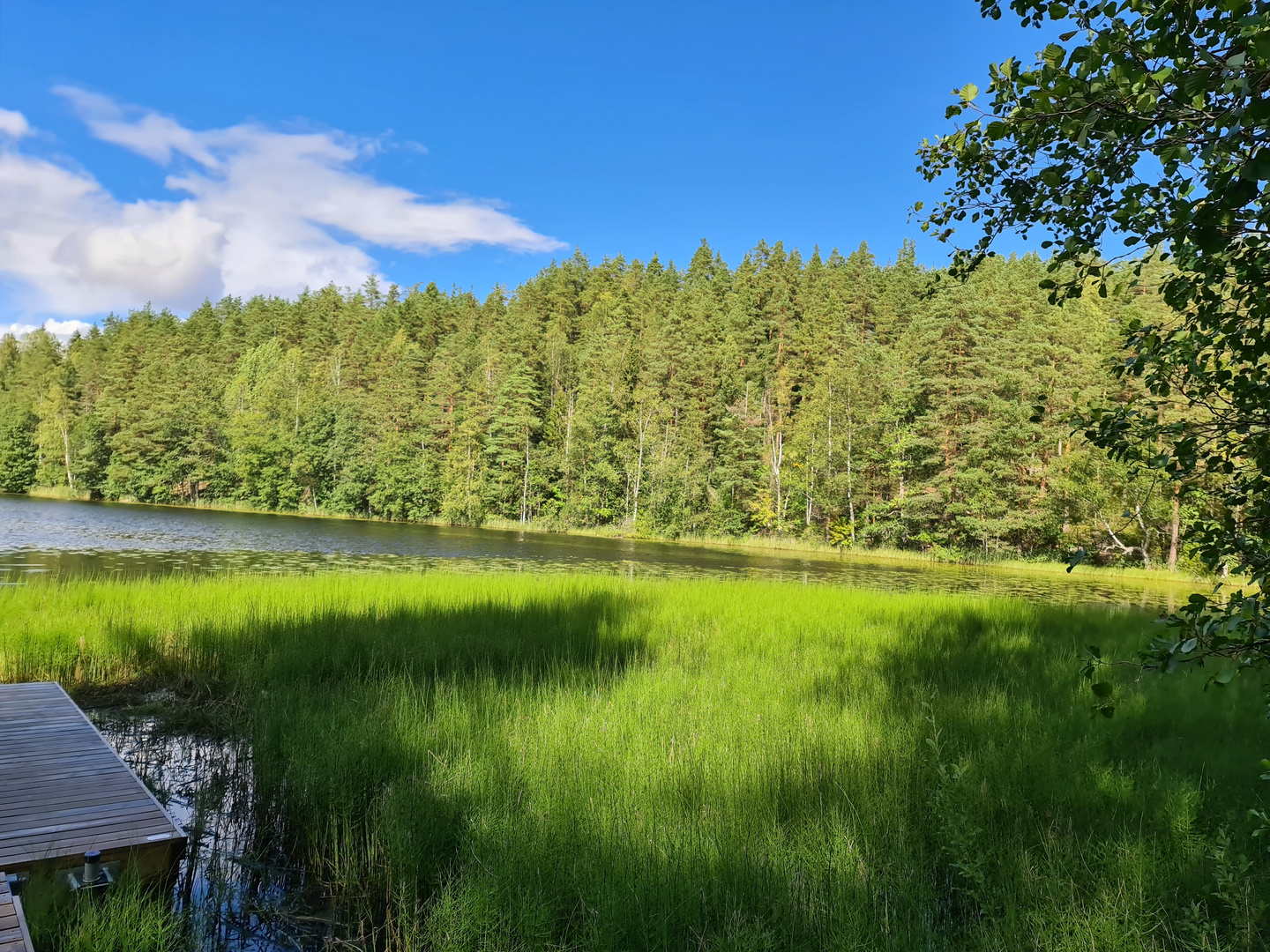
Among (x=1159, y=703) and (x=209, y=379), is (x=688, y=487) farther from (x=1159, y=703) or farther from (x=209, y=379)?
(x=209, y=379)

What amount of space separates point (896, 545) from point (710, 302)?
23.5 meters

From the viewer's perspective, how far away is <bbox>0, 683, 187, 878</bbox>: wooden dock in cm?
337

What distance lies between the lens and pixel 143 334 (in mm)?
68750

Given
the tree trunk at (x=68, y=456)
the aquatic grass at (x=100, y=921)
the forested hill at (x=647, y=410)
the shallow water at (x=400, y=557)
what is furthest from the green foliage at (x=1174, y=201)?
the tree trunk at (x=68, y=456)

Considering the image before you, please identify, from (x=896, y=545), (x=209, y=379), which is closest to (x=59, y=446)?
(x=209, y=379)

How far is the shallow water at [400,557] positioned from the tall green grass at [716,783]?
345 inches

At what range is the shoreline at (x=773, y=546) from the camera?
1207 inches

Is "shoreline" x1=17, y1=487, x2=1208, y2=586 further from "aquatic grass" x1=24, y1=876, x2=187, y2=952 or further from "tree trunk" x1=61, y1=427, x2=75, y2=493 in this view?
"aquatic grass" x1=24, y1=876, x2=187, y2=952

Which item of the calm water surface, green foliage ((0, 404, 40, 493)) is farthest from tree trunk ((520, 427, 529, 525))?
green foliage ((0, 404, 40, 493))

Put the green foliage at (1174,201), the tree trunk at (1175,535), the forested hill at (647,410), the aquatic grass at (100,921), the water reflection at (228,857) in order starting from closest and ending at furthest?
the green foliage at (1174,201)
the aquatic grass at (100,921)
the water reflection at (228,857)
the tree trunk at (1175,535)
the forested hill at (647,410)

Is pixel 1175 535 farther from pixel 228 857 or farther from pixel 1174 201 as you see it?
pixel 228 857

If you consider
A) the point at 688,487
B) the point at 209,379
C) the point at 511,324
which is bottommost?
the point at 688,487

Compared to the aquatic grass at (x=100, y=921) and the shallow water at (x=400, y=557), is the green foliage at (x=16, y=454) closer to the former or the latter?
the shallow water at (x=400, y=557)

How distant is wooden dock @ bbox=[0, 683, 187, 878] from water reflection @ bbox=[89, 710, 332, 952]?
1.09 feet
